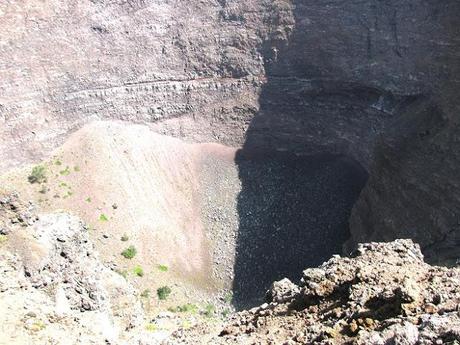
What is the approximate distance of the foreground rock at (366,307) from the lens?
45.2ft

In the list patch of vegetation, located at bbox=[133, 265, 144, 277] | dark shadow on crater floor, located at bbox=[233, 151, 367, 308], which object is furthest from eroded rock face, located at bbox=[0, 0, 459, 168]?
patch of vegetation, located at bbox=[133, 265, 144, 277]

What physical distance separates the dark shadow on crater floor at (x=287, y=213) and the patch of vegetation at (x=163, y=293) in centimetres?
619

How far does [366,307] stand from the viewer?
1662 centimetres

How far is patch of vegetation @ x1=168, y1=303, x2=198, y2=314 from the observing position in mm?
40969

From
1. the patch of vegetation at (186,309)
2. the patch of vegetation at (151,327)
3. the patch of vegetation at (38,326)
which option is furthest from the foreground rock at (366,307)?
the patch of vegetation at (186,309)

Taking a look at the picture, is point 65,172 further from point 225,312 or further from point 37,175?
point 225,312

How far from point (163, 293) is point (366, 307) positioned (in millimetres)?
27626

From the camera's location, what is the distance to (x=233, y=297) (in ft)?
Result: 146

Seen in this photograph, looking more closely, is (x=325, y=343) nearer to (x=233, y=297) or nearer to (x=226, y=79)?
(x=233, y=297)

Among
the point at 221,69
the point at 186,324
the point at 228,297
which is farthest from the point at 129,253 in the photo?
the point at 221,69

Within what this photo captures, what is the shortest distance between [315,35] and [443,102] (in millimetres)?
16566

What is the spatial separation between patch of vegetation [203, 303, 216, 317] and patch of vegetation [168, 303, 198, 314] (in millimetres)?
806

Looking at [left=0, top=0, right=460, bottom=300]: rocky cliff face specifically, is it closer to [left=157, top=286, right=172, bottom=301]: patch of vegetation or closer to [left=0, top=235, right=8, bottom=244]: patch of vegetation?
[left=157, top=286, right=172, bottom=301]: patch of vegetation

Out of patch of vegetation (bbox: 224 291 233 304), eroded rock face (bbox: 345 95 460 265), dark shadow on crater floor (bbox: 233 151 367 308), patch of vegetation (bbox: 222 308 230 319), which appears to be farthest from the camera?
dark shadow on crater floor (bbox: 233 151 367 308)
